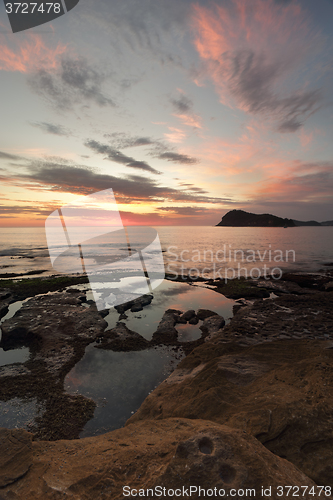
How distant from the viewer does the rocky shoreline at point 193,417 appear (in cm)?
401

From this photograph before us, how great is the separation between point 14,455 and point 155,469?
3246 millimetres

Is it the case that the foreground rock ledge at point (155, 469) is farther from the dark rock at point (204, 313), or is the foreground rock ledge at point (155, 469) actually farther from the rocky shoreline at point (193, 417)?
the dark rock at point (204, 313)

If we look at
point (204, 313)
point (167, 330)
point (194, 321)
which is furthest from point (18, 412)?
point (204, 313)

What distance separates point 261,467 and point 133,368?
8947 mm

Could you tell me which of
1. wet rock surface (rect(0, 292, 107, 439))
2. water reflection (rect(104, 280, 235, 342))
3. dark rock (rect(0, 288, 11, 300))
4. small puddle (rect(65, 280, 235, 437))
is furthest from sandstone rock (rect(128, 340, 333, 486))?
dark rock (rect(0, 288, 11, 300))

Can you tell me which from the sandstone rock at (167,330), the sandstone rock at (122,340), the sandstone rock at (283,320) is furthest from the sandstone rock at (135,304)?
the sandstone rock at (283,320)

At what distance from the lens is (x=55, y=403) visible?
9.23 metres

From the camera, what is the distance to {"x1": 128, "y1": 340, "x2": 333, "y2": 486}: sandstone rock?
5215 millimetres

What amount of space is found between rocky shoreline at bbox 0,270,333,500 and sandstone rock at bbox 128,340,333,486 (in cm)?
3

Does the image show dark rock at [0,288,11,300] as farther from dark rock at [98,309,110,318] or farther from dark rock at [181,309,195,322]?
dark rock at [181,309,195,322]

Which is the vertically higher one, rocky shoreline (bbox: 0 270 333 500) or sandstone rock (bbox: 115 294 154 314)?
rocky shoreline (bbox: 0 270 333 500)

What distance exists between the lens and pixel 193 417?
718 centimetres

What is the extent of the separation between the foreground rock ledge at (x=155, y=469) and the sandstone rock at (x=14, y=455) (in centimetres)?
3

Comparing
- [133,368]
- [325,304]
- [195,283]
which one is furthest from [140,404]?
[195,283]
